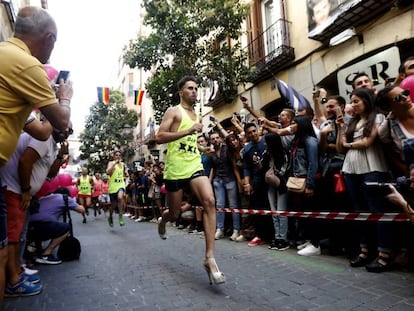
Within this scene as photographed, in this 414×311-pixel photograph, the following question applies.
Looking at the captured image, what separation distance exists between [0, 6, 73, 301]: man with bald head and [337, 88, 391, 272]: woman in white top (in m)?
3.21

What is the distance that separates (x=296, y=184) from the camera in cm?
475

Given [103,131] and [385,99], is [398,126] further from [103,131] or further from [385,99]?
[103,131]

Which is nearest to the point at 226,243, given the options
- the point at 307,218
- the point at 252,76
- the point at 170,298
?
the point at 307,218

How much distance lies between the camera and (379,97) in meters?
3.34

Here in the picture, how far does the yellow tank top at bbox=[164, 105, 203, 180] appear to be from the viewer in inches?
145

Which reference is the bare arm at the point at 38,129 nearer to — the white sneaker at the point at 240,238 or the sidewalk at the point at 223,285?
the sidewalk at the point at 223,285

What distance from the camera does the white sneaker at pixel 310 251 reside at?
4.55 meters

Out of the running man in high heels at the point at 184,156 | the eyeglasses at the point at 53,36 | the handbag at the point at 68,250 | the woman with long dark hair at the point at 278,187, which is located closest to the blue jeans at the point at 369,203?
the woman with long dark hair at the point at 278,187

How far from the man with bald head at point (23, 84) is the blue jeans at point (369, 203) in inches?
129

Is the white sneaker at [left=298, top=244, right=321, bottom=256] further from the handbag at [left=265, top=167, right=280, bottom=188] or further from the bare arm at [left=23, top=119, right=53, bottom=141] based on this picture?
the bare arm at [left=23, top=119, right=53, bottom=141]

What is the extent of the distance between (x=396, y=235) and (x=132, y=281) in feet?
9.98

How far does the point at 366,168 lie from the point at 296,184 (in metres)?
1.11

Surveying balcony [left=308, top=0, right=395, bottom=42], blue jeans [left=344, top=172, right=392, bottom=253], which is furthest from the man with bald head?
balcony [left=308, top=0, right=395, bottom=42]

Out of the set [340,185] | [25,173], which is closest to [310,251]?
[340,185]
